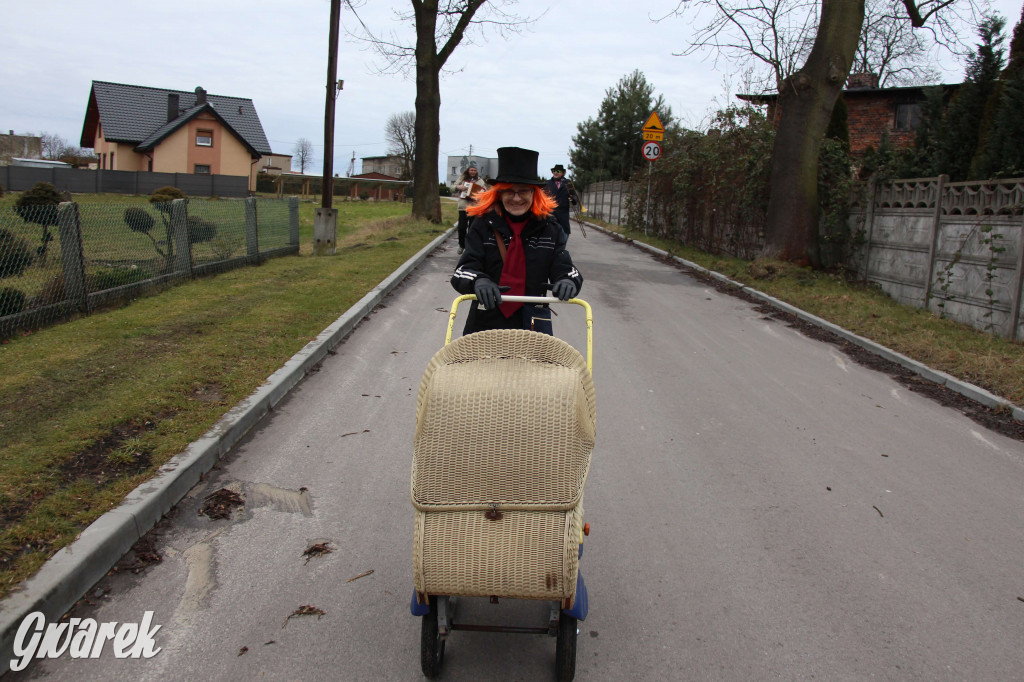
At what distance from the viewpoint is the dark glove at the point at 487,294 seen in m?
3.68

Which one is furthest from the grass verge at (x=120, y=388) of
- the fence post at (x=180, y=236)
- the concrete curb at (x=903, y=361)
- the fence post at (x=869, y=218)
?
the fence post at (x=869, y=218)

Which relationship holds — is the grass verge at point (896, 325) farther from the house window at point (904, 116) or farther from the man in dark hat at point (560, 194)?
the house window at point (904, 116)

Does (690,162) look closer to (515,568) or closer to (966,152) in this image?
(966,152)

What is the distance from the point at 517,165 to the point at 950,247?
9073 mm

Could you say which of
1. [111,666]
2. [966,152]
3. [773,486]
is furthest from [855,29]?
[111,666]

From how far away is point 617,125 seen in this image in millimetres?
55438

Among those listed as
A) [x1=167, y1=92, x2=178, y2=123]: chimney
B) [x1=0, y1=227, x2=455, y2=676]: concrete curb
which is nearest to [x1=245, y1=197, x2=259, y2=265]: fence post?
[x1=0, y1=227, x2=455, y2=676]: concrete curb

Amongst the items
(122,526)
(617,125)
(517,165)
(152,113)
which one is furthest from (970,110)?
(152,113)

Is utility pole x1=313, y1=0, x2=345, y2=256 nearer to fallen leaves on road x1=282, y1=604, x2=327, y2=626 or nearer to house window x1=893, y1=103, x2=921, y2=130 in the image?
fallen leaves on road x1=282, y1=604, x2=327, y2=626

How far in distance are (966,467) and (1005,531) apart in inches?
47.9

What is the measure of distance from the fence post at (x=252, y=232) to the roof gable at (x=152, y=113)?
42.3 m

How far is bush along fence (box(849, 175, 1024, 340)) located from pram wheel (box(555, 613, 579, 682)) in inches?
337

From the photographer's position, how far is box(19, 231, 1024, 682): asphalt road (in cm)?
326

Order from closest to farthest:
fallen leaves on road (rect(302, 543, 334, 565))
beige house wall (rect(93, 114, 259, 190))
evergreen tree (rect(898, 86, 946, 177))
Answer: fallen leaves on road (rect(302, 543, 334, 565)) < evergreen tree (rect(898, 86, 946, 177)) < beige house wall (rect(93, 114, 259, 190))
